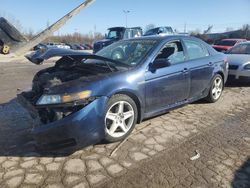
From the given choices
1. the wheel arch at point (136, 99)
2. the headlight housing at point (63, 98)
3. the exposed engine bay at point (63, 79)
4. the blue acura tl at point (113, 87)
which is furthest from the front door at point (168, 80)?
the headlight housing at point (63, 98)

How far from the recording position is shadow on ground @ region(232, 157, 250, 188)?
9.48 feet

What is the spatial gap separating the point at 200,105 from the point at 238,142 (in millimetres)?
1963

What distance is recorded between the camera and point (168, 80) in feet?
14.8

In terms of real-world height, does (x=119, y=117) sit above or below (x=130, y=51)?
below

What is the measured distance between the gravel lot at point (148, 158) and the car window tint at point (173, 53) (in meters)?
1.08

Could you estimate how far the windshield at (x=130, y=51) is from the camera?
14.6 feet

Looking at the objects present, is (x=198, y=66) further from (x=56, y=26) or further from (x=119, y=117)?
(x=56, y=26)

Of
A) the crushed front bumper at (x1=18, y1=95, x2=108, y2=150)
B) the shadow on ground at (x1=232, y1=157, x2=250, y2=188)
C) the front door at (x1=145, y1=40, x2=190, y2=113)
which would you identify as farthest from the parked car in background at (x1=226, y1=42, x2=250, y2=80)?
the crushed front bumper at (x1=18, y1=95, x2=108, y2=150)

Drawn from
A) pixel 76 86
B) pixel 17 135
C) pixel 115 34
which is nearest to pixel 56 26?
pixel 115 34

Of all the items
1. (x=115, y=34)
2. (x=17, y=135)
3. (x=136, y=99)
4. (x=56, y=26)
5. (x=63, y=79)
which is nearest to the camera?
(x=63, y=79)

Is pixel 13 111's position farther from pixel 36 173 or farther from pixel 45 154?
pixel 36 173

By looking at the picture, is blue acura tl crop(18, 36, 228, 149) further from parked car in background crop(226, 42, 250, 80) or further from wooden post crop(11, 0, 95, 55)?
wooden post crop(11, 0, 95, 55)

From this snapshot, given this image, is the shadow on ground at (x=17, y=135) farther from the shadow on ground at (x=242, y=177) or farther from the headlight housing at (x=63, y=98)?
the shadow on ground at (x=242, y=177)

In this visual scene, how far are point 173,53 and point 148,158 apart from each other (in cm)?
216
